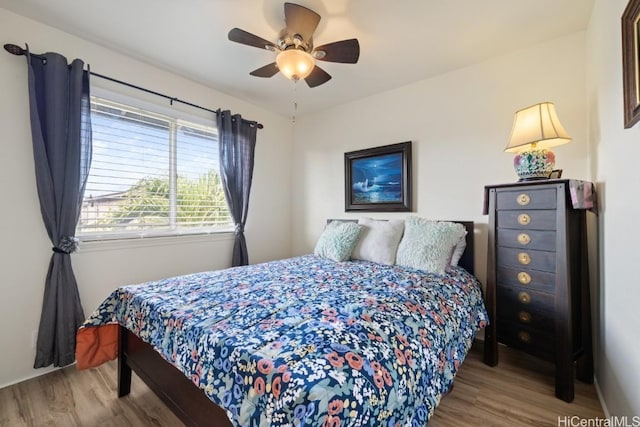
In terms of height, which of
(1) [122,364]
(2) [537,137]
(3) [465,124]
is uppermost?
(3) [465,124]

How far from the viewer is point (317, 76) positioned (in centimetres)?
217

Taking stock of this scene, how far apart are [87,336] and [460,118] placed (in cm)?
335

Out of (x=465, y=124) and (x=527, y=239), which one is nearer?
(x=527, y=239)

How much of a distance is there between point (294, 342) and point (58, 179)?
218cm

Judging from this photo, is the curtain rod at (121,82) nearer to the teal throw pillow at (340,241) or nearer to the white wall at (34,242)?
the white wall at (34,242)

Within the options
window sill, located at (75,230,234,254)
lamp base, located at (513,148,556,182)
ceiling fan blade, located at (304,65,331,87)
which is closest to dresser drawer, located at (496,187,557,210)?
lamp base, located at (513,148,556,182)

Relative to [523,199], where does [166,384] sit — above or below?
below

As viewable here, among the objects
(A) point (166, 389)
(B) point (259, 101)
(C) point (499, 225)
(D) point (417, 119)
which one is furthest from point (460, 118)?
(A) point (166, 389)

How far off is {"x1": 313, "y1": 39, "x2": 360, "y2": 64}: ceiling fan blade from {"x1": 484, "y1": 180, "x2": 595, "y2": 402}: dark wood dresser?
4.59 feet

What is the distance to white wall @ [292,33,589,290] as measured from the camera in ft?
6.84

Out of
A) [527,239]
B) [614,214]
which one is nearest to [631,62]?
[614,214]

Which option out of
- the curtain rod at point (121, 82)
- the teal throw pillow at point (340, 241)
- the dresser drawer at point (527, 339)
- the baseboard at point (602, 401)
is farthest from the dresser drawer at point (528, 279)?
the curtain rod at point (121, 82)

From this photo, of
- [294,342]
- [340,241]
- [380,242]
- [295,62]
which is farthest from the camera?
[340,241]

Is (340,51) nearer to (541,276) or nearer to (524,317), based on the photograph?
(541,276)
